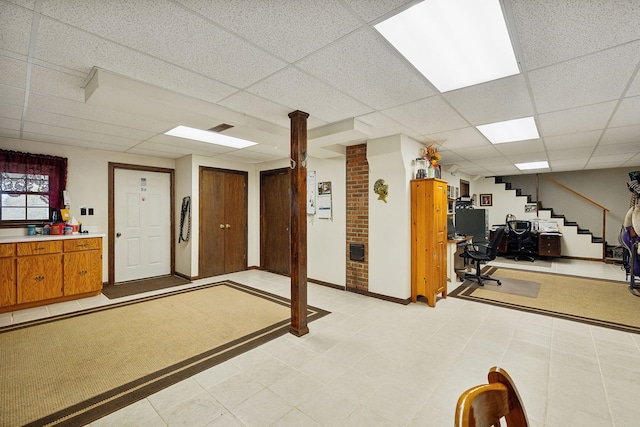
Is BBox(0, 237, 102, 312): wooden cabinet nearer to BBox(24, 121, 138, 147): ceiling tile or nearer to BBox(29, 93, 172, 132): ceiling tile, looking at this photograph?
BBox(24, 121, 138, 147): ceiling tile

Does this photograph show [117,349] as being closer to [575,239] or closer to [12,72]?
[12,72]

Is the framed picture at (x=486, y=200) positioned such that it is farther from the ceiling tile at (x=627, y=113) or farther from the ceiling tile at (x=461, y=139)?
the ceiling tile at (x=627, y=113)

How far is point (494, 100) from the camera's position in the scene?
2.74 meters

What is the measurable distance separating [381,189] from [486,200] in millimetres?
6808

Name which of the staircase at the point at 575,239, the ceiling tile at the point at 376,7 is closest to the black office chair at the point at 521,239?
the staircase at the point at 575,239

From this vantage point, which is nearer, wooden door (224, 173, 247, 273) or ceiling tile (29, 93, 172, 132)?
ceiling tile (29, 93, 172, 132)

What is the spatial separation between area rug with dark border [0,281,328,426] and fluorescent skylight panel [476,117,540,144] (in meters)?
3.25

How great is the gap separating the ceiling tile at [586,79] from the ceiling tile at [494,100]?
4.0 inches

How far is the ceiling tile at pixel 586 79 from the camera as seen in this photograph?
6.41 feet

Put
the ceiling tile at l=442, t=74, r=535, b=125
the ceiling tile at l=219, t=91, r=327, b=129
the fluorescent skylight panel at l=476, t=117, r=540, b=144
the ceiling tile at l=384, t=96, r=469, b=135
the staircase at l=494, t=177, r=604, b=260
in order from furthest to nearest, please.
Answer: the staircase at l=494, t=177, r=604, b=260, the fluorescent skylight panel at l=476, t=117, r=540, b=144, the ceiling tile at l=384, t=96, r=469, b=135, the ceiling tile at l=219, t=91, r=327, b=129, the ceiling tile at l=442, t=74, r=535, b=125

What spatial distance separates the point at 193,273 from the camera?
214 inches

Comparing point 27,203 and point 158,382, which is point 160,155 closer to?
point 27,203

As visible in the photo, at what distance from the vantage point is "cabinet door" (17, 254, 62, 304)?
3812 mm

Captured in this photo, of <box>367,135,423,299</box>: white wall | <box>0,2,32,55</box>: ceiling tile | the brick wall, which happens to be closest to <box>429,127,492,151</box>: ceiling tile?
<box>367,135,423,299</box>: white wall
